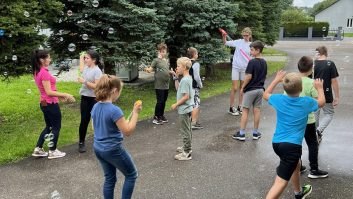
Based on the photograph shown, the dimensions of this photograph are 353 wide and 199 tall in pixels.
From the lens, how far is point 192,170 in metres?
6.02

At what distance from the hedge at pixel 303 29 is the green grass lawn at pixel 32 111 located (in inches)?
1454

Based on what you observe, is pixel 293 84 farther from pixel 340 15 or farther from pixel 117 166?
pixel 340 15

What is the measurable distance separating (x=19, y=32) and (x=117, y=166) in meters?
4.91

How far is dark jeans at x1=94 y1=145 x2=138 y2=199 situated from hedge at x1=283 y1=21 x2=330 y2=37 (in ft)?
160

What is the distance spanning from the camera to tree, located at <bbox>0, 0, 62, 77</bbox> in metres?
7.75

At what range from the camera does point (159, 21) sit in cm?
1116

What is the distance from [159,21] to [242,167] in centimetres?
618

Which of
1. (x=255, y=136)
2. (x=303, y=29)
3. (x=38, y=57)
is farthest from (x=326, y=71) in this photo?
(x=303, y=29)

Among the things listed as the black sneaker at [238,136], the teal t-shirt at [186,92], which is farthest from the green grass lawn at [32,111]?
the black sneaker at [238,136]

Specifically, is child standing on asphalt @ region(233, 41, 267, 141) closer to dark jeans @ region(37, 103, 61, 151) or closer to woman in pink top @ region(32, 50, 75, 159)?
woman in pink top @ region(32, 50, 75, 159)

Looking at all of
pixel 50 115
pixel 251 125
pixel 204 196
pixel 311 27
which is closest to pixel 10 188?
pixel 50 115

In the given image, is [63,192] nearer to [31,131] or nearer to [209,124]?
[31,131]

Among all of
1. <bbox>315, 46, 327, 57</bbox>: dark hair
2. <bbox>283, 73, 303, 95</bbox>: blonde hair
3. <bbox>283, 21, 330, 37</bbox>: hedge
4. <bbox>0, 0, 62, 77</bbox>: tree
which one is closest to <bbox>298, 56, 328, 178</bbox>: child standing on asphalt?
<bbox>283, 73, 303, 95</bbox>: blonde hair

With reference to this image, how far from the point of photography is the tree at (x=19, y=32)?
25.4 feet
